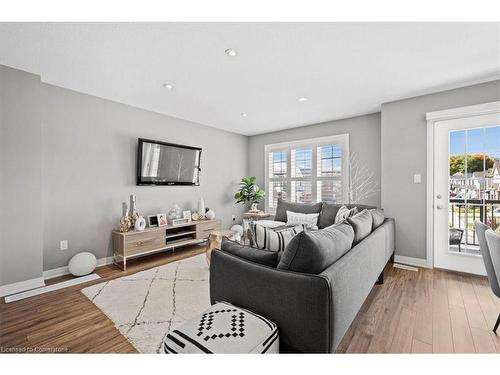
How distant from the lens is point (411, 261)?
3.19 m

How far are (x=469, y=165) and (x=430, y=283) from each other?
1.54m

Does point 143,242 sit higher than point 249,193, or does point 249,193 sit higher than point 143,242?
point 249,193

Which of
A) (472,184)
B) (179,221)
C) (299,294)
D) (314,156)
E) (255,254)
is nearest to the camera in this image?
(299,294)

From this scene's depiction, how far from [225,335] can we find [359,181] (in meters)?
3.77

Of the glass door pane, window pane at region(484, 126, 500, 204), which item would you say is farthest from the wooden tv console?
window pane at region(484, 126, 500, 204)

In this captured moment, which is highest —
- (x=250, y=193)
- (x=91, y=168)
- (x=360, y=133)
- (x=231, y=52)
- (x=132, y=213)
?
(x=231, y=52)

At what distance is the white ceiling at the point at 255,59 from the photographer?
1.79m

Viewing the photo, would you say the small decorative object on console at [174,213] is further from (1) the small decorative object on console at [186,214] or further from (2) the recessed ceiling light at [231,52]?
(2) the recessed ceiling light at [231,52]

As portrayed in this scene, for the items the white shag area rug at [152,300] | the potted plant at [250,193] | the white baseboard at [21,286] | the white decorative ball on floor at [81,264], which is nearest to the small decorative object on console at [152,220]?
the white shag area rug at [152,300]

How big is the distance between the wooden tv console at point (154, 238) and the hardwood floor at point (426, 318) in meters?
2.73

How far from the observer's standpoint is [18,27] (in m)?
1.75

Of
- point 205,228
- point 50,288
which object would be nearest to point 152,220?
point 205,228

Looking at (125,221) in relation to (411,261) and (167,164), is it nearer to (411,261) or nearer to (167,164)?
(167,164)
